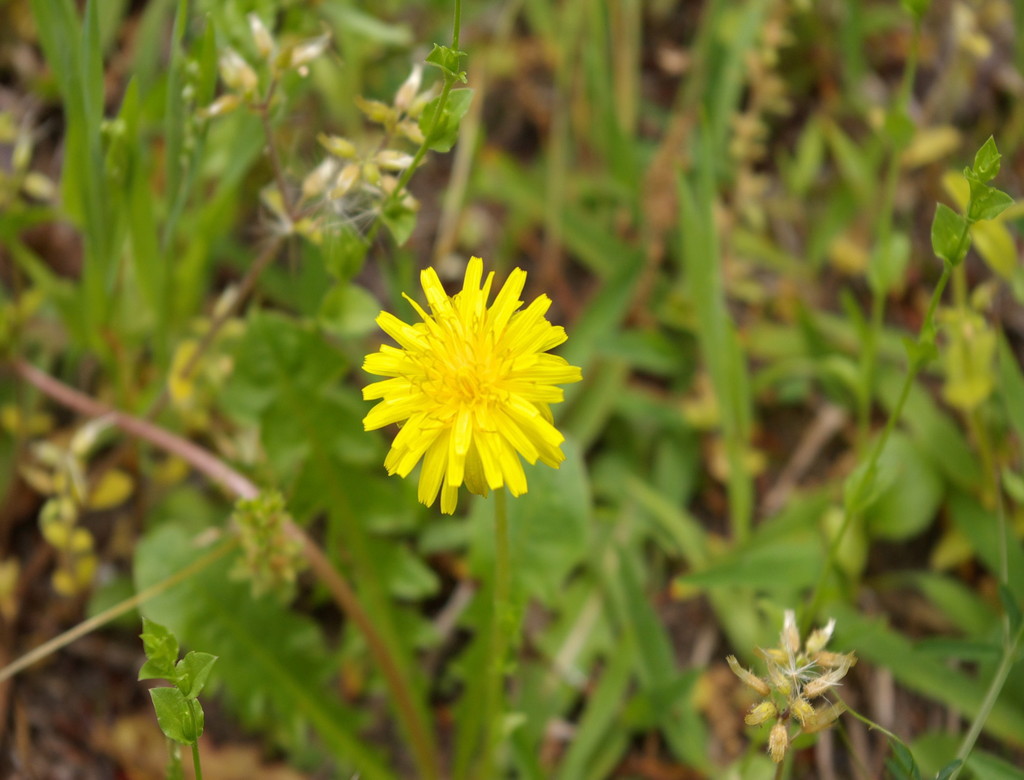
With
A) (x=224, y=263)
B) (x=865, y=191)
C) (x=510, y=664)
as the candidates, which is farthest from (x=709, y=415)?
(x=224, y=263)

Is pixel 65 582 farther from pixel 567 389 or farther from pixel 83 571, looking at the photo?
pixel 567 389

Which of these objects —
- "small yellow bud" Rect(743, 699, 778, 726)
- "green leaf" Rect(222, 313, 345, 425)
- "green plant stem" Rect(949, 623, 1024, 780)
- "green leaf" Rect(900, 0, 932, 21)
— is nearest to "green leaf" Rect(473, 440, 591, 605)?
"green leaf" Rect(222, 313, 345, 425)

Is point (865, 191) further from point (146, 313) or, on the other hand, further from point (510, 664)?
point (146, 313)

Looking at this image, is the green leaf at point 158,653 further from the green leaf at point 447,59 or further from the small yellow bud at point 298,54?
the small yellow bud at point 298,54

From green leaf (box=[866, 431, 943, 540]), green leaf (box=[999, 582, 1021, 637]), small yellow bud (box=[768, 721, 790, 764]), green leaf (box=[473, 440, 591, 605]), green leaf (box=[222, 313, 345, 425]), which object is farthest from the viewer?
green leaf (box=[866, 431, 943, 540])

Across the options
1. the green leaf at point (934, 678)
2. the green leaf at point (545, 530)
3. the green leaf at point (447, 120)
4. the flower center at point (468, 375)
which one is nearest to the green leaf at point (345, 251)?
the green leaf at point (447, 120)

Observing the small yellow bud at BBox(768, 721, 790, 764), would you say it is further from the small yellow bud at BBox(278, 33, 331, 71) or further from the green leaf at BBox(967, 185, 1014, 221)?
the small yellow bud at BBox(278, 33, 331, 71)
